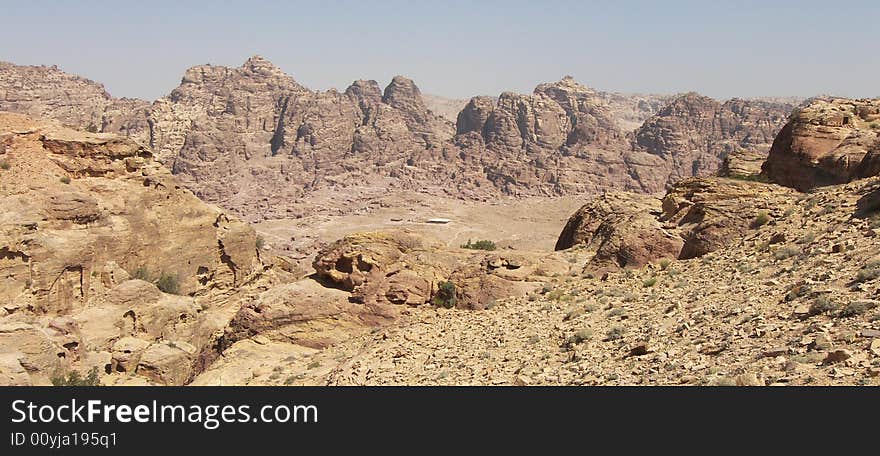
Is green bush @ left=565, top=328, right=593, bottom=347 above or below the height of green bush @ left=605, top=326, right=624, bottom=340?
below

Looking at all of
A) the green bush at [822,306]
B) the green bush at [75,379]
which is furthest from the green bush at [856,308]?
the green bush at [75,379]

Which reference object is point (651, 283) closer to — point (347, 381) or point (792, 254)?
point (792, 254)

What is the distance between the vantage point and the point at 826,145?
20031 mm

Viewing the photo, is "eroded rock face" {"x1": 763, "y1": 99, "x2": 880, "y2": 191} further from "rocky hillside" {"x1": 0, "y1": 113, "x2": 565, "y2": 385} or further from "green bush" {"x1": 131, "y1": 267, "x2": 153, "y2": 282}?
"green bush" {"x1": 131, "y1": 267, "x2": 153, "y2": 282}

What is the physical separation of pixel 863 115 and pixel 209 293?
29.8 meters

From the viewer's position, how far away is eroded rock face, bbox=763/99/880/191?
1802cm

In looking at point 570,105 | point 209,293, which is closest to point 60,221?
point 209,293

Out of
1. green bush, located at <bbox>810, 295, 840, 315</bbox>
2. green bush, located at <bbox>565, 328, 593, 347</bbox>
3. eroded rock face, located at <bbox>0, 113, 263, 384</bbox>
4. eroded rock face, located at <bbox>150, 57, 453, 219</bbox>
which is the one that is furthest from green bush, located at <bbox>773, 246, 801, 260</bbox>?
eroded rock face, located at <bbox>150, 57, 453, 219</bbox>

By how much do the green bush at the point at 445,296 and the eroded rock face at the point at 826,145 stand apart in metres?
11.2

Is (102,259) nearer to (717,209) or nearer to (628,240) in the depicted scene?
(628,240)

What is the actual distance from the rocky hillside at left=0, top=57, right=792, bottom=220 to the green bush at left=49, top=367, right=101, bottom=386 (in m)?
86.8

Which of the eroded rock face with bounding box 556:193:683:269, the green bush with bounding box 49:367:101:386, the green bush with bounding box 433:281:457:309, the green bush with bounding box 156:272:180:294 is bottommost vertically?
the green bush with bounding box 156:272:180:294

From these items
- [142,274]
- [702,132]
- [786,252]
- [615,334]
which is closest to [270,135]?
Answer: [702,132]

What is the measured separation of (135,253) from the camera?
28531 mm
